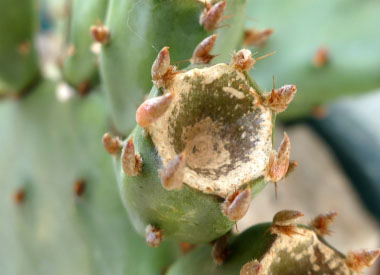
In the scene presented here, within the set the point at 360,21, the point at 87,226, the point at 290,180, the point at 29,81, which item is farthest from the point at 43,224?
the point at 290,180

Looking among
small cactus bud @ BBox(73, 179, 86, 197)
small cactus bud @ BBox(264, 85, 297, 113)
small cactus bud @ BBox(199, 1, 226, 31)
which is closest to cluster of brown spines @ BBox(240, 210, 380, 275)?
small cactus bud @ BBox(264, 85, 297, 113)

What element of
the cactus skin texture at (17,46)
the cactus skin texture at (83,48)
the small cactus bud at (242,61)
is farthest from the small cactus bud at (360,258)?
the cactus skin texture at (17,46)

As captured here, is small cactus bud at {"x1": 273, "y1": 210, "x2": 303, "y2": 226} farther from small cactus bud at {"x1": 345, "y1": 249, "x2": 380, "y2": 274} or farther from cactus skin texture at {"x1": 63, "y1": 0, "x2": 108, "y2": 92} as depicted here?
cactus skin texture at {"x1": 63, "y1": 0, "x2": 108, "y2": 92}

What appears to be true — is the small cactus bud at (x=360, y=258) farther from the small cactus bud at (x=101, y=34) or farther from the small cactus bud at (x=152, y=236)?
the small cactus bud at (x=101, y=34)

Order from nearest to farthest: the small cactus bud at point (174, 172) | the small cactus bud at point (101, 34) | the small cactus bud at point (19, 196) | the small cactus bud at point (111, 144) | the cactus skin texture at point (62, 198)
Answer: the small cactus bud at point (174, 172) < the small cactus bud at point (111, 144) < the small cactus bud at point (101, 34) < the cactus skin texture at point (62, 198) < the small cactus bud at point (19, 196)

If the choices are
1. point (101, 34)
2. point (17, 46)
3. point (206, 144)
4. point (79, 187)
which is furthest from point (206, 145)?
point (17, 46)

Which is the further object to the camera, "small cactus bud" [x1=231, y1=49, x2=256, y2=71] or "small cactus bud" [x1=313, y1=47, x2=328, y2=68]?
"small cactus bud" [x1=313, y1=47, x2=328, y2=68]

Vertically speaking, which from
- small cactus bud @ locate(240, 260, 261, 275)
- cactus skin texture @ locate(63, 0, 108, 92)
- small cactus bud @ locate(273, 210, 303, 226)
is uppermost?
cactus skin texture @ locate(63, 0, 108, 92)
